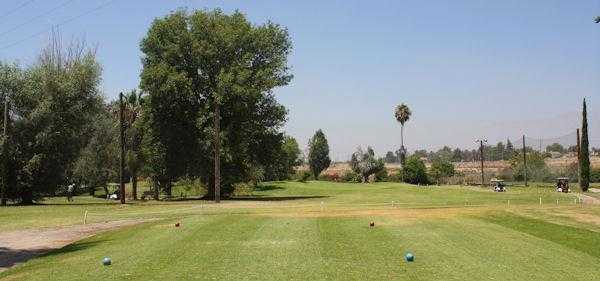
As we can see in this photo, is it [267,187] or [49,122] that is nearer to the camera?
[49,122]

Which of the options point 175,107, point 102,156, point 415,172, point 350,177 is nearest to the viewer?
point 175,107

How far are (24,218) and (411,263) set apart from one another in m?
29.7

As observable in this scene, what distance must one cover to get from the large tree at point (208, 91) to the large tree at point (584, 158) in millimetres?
45499

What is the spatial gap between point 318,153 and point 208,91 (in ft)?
301

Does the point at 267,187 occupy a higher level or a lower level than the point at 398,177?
lower

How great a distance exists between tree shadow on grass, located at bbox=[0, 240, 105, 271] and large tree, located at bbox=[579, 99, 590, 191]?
258 ft

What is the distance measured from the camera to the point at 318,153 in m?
157

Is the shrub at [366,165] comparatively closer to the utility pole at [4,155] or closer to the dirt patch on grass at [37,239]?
the utility pole at [4,155]

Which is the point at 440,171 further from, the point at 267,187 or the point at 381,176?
the point at 267,187

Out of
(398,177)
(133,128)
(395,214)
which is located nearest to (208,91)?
(133,128)

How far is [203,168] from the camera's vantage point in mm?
65875

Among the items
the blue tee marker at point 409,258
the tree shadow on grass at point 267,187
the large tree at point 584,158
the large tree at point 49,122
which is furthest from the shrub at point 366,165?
the blue tee marker at point 409,258

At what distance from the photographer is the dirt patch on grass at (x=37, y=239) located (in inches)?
836

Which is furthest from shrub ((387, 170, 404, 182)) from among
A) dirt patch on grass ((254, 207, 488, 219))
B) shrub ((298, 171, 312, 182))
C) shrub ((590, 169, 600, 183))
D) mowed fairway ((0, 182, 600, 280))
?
mowed fairway ((0, 182, 600, 280))
